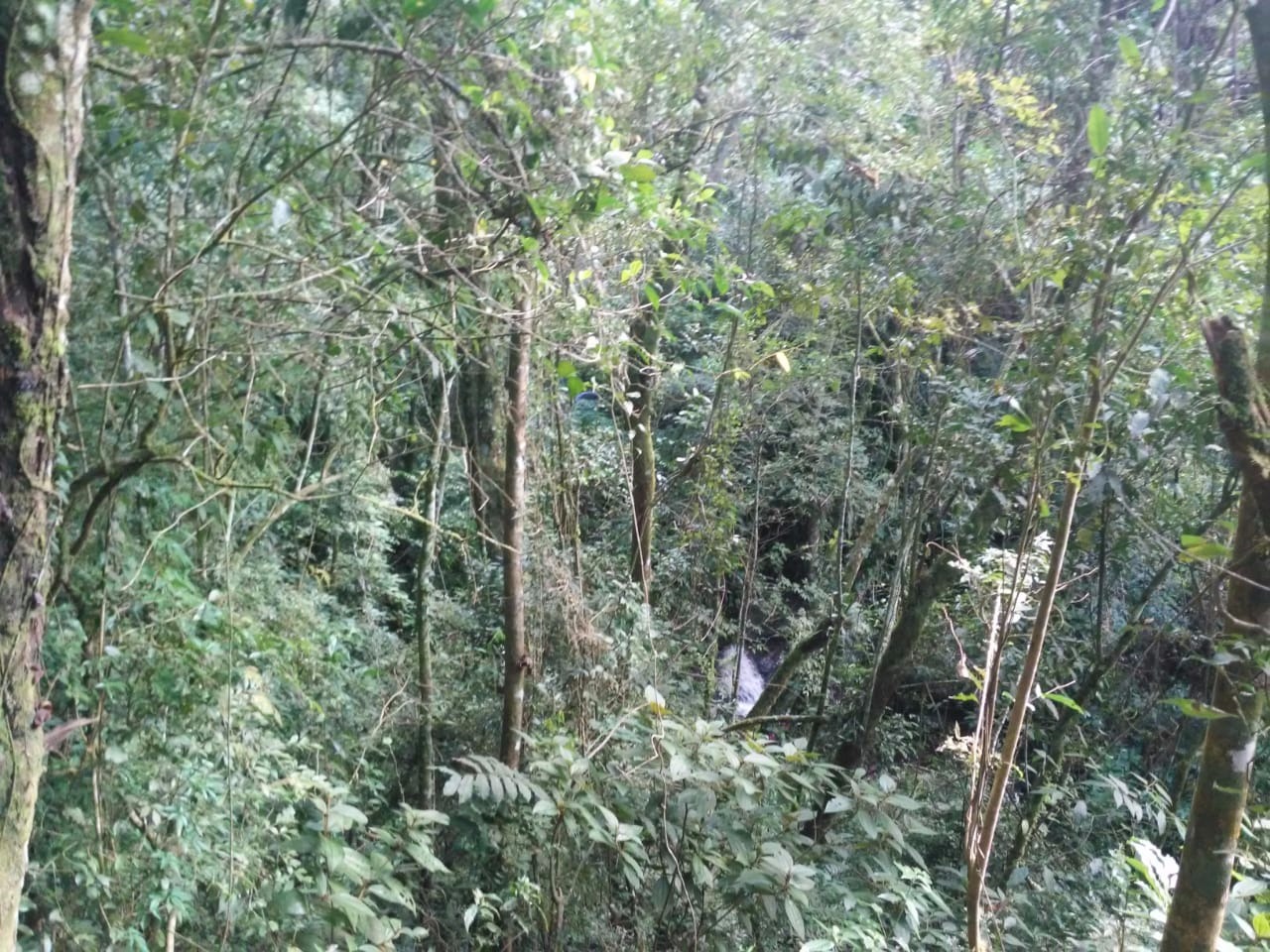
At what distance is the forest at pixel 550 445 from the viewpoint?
81.8 inches

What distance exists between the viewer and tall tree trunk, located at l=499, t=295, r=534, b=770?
354 centimetres

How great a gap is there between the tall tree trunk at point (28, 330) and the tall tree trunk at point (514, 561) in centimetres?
203

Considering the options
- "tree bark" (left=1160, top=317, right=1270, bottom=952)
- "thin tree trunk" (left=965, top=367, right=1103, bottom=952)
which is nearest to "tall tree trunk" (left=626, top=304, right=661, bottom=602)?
"thin tree trunk" (left=965, top=367, right=1103, bottom=952)

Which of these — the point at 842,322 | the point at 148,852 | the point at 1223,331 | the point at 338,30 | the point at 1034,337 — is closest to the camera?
the point at 1223,331

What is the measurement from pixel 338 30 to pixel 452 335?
0.83 metres

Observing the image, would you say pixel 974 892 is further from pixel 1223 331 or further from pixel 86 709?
pixel 86 709

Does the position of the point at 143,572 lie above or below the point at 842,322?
below

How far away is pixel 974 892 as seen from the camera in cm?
246

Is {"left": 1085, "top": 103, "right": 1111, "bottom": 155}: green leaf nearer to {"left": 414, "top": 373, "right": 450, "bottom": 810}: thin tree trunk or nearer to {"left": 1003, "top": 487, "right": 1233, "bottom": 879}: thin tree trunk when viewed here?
{"left": 414, "top": 373, "right": 450, "bottom": 810}: thin tree trunk

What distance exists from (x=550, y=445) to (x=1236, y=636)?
2894 mm

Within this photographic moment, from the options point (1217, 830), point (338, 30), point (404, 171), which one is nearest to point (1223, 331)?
point (1217, 830)

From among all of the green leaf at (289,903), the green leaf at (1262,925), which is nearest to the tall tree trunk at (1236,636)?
the green leaf at (1262,925)

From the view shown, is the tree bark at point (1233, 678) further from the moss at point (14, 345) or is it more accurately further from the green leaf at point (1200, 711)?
the moss at point (14, 345)

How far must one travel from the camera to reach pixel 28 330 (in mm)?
1499
